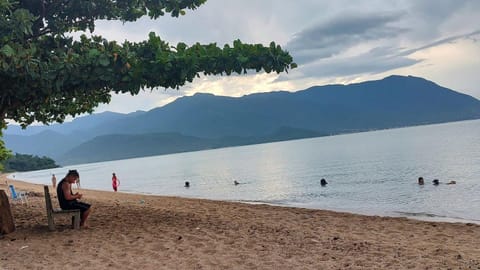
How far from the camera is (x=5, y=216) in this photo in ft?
32.1

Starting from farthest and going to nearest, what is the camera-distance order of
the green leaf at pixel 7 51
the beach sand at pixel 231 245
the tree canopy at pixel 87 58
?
the tree canopy at pixel 87 58
the green leaf at pixel 7 51
the beach sand at pixel 231 245

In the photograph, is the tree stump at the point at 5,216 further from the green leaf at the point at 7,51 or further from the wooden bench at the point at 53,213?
the green leaf at the point at 7,51

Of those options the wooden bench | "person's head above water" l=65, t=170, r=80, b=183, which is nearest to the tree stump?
the wooden bench

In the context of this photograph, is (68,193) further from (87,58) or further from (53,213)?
(87,58)

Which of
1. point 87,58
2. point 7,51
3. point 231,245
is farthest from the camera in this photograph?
point 87,58

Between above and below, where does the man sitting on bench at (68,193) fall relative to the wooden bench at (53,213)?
above

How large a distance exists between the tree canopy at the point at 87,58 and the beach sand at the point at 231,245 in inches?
127

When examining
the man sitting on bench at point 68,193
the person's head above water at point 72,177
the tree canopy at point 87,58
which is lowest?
the man sitting on bench at point 68,193

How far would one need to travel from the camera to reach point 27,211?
1398cm

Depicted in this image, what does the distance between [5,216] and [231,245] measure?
200 inches

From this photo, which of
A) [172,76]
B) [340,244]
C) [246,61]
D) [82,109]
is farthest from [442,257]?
[82,109]

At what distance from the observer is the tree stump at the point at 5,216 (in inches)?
379

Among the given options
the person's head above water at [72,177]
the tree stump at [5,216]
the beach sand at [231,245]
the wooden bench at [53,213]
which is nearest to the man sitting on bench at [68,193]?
the person's head above water at [72,177]

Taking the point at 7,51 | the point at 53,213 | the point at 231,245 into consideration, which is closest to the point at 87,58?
the point at 7,51
